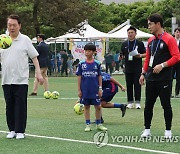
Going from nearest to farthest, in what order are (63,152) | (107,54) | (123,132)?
(63,152) < (123,132) < (107,54)

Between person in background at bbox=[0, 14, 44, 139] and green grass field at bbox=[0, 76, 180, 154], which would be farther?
person in background at bbox=[0, 14, 44, 139]

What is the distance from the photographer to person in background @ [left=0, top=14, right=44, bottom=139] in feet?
31.5

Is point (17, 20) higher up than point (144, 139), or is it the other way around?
point (17, 20)

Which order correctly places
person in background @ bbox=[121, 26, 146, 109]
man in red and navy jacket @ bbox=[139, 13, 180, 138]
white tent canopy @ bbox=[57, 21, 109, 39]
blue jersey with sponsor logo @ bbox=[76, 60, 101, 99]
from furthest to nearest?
1. white tent canopy @ bbox=[57, 21, 109, 39]
2. person in background @ bbox=[121, 26, 146, 109]
3. blue jersey with sponsor logo @ bbox=[76, 60, 101, 99]
4. man in red and navy jacket @ bbox=[139, 13, 180, 138]

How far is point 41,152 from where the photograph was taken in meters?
8.30

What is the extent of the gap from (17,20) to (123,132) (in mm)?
2701

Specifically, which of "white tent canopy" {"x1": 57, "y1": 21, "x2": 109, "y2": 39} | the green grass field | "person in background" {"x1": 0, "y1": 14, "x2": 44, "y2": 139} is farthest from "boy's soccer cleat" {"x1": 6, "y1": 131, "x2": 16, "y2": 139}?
"white tent canopy" {"x1": 57, "y1": 21, "x2": 109, "y2": 39}

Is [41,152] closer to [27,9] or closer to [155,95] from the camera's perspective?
[155,95]

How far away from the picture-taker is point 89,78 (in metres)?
10.5

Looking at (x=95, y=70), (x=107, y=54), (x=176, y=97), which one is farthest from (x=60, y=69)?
(x=95, y=70)

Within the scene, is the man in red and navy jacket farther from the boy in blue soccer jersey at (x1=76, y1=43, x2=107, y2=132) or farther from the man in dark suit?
the man in dark suit

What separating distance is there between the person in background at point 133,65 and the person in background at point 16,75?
5.03 m

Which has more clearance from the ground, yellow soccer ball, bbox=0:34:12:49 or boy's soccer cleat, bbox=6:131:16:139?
yellow soccer ball, bbox=0:34:12:49

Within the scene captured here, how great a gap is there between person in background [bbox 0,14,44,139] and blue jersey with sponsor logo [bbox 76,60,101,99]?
3.61 feet
